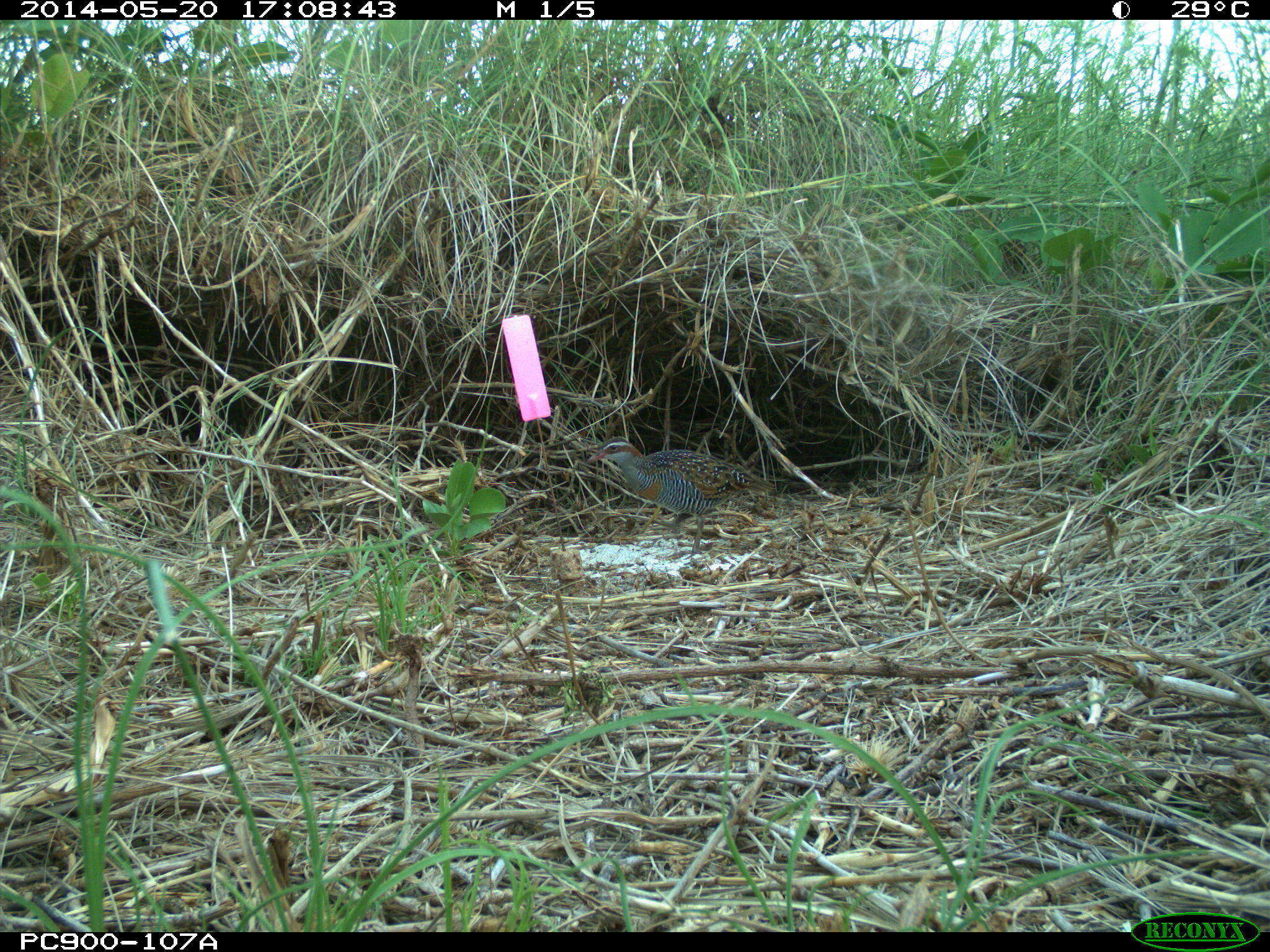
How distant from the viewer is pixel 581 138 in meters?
3.57

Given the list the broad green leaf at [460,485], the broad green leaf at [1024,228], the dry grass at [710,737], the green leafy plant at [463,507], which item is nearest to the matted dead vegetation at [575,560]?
the dry grass at [710,737]

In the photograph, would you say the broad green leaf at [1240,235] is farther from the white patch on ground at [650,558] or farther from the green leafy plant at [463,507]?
the green leafy plant at [463,507]

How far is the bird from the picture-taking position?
145 inches

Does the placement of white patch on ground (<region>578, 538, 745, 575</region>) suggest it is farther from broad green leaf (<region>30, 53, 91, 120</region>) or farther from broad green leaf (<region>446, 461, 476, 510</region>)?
broad green leaf (<region>30, 53, 91, 120</region>)

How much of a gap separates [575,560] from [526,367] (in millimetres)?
835

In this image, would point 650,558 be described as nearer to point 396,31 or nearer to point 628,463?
point 628,463

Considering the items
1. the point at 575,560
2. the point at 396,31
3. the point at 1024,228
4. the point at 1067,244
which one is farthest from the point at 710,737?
the point at 396,31

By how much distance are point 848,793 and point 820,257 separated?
2266 mm

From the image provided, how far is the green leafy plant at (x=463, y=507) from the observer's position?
2.82 metres
